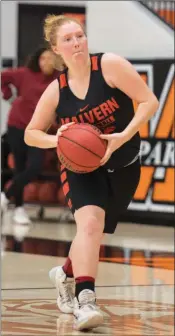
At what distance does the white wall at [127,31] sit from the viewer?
9742 millimetres

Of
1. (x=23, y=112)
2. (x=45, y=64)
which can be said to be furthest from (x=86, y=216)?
(x=23, y=112)

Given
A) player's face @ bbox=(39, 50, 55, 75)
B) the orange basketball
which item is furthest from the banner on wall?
the orange basketball

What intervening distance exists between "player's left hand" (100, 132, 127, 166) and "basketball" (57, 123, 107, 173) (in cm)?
2

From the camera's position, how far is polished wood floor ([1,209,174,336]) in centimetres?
425

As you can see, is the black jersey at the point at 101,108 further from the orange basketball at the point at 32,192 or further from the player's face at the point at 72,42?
the orange basketball at the point at 32,192

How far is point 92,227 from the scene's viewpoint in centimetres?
426

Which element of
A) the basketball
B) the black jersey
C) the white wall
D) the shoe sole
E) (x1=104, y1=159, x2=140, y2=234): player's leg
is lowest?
Result: the shoe sole

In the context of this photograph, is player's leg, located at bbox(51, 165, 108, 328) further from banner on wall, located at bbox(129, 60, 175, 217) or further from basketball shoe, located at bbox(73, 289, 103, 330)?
banner on wall, located at bbox(129, 60, 175, 217)

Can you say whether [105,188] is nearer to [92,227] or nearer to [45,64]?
[92,227]

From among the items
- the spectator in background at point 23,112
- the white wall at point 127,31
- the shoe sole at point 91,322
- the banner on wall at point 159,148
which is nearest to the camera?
the shoe sole at point 91,322

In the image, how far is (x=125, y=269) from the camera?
6305mm

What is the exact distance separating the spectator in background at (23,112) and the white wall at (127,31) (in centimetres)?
127

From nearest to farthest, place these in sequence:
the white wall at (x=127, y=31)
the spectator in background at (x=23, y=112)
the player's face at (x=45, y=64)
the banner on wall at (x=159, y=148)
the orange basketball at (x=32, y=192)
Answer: the player's face at (x=45, y=64) < the spectator in background at (x=23, y=112) < the banner on wall at (x=159, y=148) < the white wall at (x=127, y=31) < the orange basketball at (x=32, y=192)

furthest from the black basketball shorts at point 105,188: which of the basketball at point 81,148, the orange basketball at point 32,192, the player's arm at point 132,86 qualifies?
the orange basketball at point 32,192
